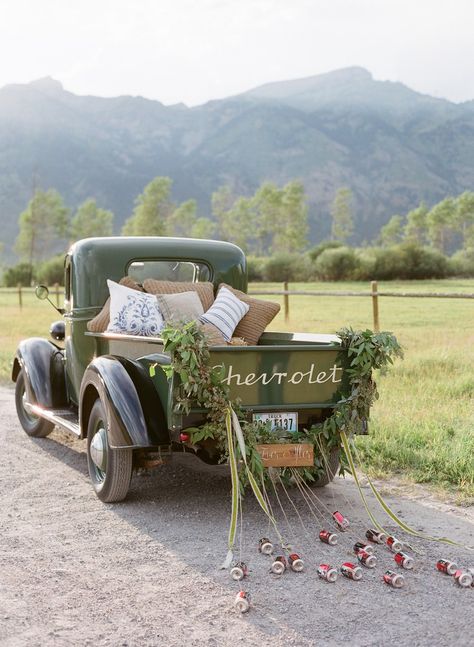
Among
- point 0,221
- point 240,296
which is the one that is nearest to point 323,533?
point 240,296

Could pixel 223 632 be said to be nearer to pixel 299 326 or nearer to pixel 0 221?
pixel 299 326

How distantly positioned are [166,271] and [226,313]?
825 mm

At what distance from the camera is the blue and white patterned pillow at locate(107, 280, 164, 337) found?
618 centimetres

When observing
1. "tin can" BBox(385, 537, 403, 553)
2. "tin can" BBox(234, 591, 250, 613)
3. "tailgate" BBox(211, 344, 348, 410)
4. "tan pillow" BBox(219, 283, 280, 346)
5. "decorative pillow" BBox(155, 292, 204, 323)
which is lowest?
"tin can" BBox(385, 537, 403, 553)

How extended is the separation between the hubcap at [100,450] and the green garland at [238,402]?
741mm

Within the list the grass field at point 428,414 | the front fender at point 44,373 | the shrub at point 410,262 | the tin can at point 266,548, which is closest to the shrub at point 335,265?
the shrub at point 410,262

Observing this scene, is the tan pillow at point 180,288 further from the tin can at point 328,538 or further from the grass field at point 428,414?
the tin can at point 328,538

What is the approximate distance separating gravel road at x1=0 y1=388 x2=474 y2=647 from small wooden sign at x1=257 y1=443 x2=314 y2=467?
389 millimetres

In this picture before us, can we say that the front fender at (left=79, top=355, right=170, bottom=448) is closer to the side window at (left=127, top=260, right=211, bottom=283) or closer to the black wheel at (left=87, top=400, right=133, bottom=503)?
the black wheel at (left=87, top=400, right=133, bottom=503)

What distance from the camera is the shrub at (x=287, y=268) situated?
Result: 46341 millimetres

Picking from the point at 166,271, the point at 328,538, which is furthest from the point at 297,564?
the point at 166,271

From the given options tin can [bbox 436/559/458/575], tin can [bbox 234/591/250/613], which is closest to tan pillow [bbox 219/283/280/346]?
tin can [bbox 436/559/458/575]

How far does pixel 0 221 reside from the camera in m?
186

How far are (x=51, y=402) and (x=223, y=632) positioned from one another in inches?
161
